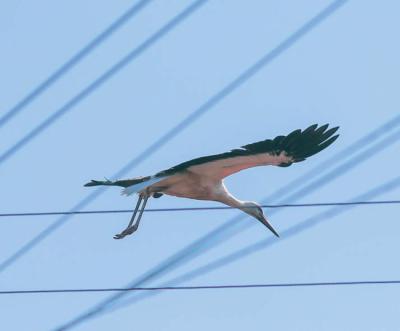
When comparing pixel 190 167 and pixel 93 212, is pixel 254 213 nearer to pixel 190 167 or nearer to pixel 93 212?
pixel 190 167

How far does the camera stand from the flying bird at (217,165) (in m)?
16.7

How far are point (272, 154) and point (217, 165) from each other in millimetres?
707

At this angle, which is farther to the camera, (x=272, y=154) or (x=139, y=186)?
(x=272, y=154)

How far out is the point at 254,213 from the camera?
60.7 ft

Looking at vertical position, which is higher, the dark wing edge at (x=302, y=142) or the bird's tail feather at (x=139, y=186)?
the bird's tail feather at (x=139, y=186)

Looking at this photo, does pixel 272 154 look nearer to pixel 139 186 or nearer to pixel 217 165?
pixel 217 165

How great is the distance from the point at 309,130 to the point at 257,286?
5.32 m

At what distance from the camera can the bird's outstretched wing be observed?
16.7 meters

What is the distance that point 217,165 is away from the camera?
55.5 feet

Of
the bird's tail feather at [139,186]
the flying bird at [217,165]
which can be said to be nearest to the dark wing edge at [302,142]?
the flying bird at [217,165]

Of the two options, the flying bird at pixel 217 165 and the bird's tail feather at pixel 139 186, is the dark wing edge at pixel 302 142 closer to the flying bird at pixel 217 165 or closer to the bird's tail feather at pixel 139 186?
the flying bird at pixel 217 165

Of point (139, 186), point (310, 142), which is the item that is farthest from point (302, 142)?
point (139, 186)

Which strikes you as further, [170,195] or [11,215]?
[170,195]

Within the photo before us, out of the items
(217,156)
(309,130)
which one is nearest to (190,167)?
(217,156)
